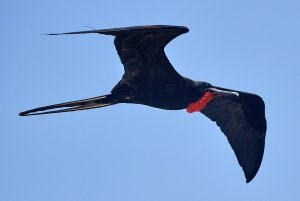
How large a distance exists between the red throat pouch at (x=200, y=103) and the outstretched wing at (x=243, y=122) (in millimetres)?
967

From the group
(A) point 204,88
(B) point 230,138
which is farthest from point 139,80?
(B) point 230,138

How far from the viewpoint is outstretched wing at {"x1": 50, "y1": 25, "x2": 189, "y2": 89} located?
9279 mm

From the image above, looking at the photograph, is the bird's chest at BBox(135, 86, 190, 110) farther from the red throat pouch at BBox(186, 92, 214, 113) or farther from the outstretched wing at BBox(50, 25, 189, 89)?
the red throat pouch at BBox(186, 92, 214, 113)

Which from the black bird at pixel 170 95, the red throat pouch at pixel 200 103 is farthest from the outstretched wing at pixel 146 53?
the red throat pouch at pixel 200 103

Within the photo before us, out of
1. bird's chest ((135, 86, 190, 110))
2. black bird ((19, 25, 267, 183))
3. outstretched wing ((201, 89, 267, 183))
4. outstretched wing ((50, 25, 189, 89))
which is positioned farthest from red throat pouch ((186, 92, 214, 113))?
outstretched wing ((201, 89, 267, 183))

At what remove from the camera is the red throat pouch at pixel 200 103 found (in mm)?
11156

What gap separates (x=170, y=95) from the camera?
10695 mm

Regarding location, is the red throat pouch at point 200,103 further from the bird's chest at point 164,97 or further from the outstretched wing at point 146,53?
the outstretched wing at point 146,53

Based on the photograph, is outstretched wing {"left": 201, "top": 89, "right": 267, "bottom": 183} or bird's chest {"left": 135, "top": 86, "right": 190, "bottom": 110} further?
outstretched wing {"left": 201, "top": 89, "right": 267, "bottom": 183}

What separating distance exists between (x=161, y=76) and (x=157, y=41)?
2.72 feet

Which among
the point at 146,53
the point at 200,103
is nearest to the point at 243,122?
the point at 200,103

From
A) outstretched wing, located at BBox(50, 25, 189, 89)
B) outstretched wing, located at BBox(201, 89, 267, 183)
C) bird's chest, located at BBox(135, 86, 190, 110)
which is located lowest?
outstretched wing, located at BBox(201, 89, 267, 183)

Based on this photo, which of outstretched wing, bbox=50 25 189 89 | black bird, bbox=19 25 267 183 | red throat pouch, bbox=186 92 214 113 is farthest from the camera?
red throat pouch, bbox=186 92 214 113

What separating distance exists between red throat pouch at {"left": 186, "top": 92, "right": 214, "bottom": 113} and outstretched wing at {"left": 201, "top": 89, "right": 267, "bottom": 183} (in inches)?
38.1
